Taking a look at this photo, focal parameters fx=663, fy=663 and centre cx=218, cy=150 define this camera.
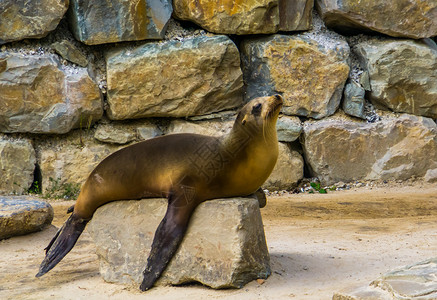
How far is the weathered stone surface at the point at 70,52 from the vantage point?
8.27m

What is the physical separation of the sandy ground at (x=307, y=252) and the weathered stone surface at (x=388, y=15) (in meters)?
2.23

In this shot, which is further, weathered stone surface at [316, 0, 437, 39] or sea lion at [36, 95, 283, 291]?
weathered stone surface at [316, 0, 437, 39]

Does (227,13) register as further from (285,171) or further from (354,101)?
(285,171)

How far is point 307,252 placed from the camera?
5.50m

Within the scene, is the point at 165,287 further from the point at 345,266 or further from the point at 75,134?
the point at 75,134

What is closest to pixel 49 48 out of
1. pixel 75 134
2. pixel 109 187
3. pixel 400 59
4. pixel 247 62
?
pixel 75 134

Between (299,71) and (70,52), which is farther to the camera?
(299,71)

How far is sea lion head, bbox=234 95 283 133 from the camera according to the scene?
456 cm

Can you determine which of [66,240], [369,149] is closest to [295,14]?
[369,149]

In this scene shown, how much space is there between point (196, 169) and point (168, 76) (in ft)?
12.9

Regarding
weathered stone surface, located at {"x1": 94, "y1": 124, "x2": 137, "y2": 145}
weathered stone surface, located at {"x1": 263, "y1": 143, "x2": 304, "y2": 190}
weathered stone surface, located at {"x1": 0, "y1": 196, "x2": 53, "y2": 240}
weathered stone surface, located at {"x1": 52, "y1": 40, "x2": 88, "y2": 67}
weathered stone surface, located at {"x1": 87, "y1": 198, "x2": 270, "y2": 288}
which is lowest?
weathered stone surface, located at {"x1": 263, "y1": 143, "x2": 304, "y2": 190}

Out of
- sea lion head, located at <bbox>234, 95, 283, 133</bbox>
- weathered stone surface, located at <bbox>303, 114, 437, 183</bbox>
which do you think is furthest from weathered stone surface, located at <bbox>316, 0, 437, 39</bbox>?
sea lion head, located at <bbox>234, 95, 283, 133</bbox>

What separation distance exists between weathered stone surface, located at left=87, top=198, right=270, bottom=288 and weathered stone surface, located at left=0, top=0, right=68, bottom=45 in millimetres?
3967

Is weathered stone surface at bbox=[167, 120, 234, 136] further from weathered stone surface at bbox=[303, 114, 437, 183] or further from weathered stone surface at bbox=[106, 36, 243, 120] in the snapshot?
weathered stone surface at bbox=[303, 114, 437, 183]
